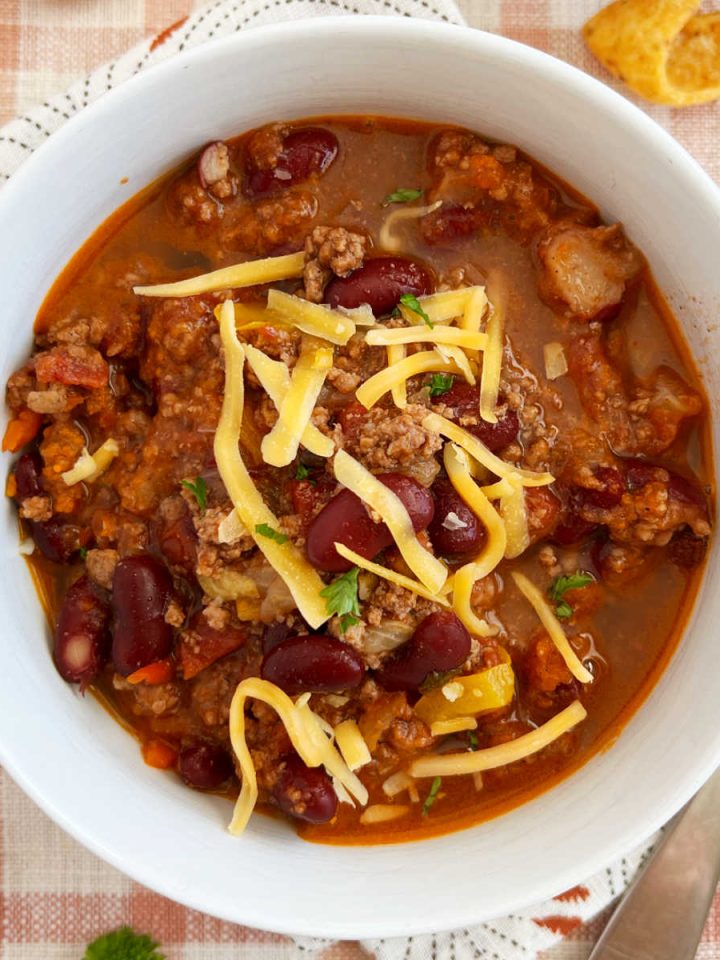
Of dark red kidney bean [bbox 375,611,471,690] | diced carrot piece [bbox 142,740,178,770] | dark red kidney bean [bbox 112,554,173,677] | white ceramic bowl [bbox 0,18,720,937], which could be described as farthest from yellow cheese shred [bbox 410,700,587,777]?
dark red kidney bean [bbox 112,554,173,677]

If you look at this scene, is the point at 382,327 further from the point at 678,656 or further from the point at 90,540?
the point at 678,656

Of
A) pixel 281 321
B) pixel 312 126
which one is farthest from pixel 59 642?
pixel 312 126

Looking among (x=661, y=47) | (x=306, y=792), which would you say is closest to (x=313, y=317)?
(x=306, y=792)

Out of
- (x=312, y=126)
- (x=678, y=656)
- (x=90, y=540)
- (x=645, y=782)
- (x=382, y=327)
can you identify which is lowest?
(x=90, y=540)

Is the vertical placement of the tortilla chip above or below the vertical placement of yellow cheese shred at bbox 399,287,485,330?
above

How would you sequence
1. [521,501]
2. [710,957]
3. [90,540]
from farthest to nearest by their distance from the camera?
[710,957]
[90,540]
[521,501]

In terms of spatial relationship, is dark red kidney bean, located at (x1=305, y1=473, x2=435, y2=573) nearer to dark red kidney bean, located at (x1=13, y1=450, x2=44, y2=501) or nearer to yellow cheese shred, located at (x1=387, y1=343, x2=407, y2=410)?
yellow cheese shred, located at (x1=387, y1=343, x2=407, y2=410)
